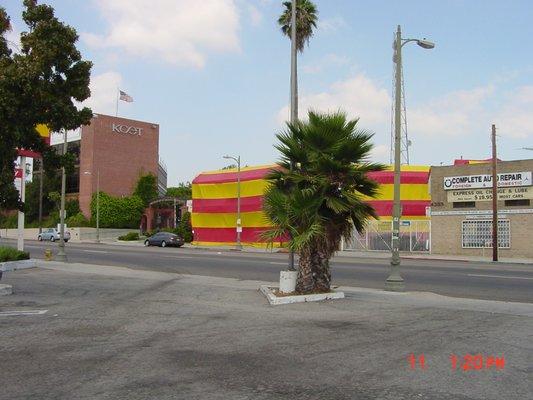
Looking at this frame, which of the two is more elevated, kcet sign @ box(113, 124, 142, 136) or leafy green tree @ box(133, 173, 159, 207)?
kcet sign @ box(113, 124, 142, 136)

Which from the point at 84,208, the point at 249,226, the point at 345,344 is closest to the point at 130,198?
Result: the point at 84,208

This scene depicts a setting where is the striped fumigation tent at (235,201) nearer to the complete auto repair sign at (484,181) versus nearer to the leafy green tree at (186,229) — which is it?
the leafy green tree at (186,229)

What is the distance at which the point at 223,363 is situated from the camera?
280 inches

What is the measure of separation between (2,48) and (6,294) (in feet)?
19.8

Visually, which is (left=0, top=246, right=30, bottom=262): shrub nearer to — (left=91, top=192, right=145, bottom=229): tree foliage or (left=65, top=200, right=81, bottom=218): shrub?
(left=91, top=192, right=145, bottom=229): tree foliage

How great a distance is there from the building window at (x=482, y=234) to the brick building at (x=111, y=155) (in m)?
47.6

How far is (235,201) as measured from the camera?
170ft

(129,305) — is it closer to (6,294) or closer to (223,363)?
(6,294)

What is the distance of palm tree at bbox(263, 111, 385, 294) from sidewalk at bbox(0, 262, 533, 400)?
4.20ft

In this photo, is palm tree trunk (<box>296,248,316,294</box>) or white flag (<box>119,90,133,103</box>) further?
white flag (<box>119,90,133,103</box>)

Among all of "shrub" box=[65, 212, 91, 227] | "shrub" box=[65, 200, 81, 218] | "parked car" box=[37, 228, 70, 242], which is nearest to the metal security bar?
"parked car" box=[37, 228, 70, 242]

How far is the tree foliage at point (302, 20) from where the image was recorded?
3275cm
